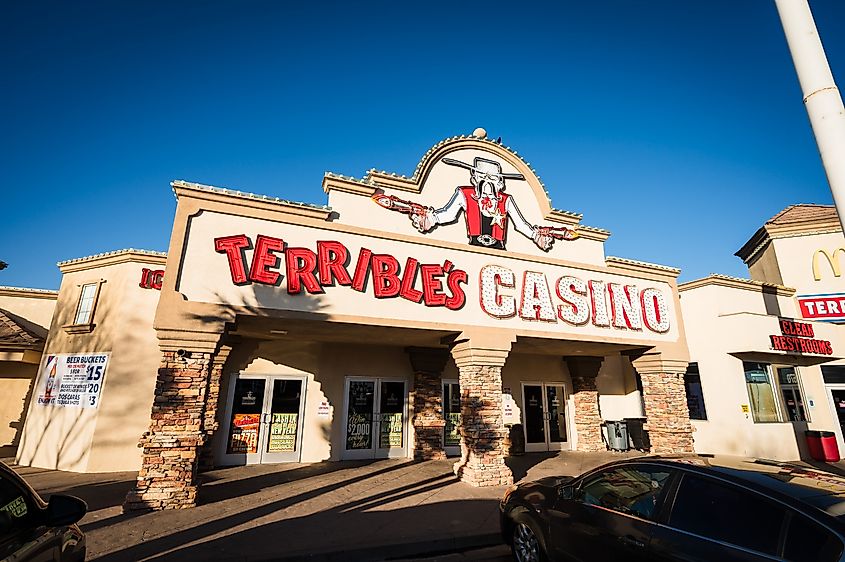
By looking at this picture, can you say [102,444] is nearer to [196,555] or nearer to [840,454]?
[196,555]

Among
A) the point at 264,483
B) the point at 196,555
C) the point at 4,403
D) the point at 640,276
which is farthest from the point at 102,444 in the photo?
the point at 640,276

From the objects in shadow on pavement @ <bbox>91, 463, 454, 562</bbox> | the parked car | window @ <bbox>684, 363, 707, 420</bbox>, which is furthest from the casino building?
the parked car

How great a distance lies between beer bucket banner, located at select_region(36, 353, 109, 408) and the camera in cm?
1184

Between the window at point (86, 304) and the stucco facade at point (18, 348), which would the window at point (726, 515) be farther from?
the stucco facade at point (18, 348)

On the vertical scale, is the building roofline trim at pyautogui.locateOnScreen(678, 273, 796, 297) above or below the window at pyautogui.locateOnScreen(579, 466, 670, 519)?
above

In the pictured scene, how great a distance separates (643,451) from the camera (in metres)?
15.7

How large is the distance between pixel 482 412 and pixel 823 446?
522 inches

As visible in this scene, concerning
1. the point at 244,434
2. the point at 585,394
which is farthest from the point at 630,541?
the point at 585,394

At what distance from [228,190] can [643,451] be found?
16411mm

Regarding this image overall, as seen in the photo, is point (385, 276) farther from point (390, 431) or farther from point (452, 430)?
point (452, 430)

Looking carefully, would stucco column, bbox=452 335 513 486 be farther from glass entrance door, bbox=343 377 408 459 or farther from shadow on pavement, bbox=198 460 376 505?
shadow on pavement, bbox=198 460 376 505

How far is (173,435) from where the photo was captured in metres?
7.88

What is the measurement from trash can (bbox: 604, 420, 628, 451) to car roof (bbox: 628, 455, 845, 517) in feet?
42.4

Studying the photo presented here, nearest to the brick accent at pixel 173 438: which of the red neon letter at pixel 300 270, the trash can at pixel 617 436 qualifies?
the red neon letter at pixel 300 270
